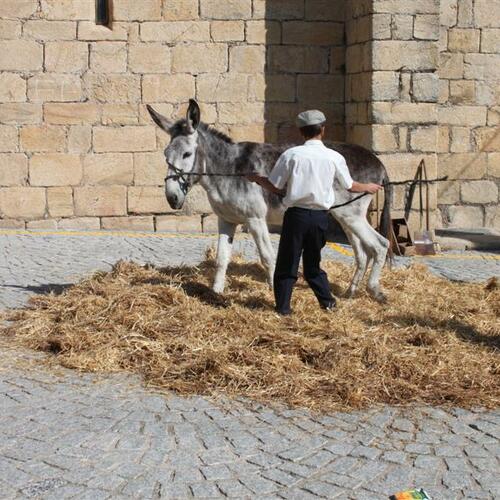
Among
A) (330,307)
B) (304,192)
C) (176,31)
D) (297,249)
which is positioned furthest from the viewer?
(176,31)

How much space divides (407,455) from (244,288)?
3983 mm

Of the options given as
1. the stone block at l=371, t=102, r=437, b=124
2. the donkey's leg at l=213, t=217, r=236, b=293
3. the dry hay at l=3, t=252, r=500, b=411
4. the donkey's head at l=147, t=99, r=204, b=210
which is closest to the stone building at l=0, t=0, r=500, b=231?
the stone block at l=371, t=102, r=437, b=124

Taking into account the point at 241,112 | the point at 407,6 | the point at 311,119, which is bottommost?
the point at 311,119

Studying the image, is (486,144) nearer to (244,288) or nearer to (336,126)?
(336,126)

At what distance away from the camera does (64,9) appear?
12.7 meters

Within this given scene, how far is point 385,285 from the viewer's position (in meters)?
9.24

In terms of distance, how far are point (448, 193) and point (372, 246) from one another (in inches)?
198

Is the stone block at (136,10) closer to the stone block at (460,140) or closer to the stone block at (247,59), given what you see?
the stone block at (247,59)

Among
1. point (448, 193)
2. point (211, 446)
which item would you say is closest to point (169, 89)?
point (448, 193)

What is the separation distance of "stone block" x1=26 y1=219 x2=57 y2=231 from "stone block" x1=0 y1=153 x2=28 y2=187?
0.54 m

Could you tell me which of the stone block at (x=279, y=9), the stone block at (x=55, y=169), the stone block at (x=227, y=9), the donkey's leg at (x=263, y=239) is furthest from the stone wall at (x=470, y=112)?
the donkey's leg at (x=263, y=239)

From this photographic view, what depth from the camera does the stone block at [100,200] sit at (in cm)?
1295

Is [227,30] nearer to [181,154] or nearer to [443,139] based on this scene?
[443,139]

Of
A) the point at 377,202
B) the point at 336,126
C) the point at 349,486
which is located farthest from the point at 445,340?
the point at 336,126
